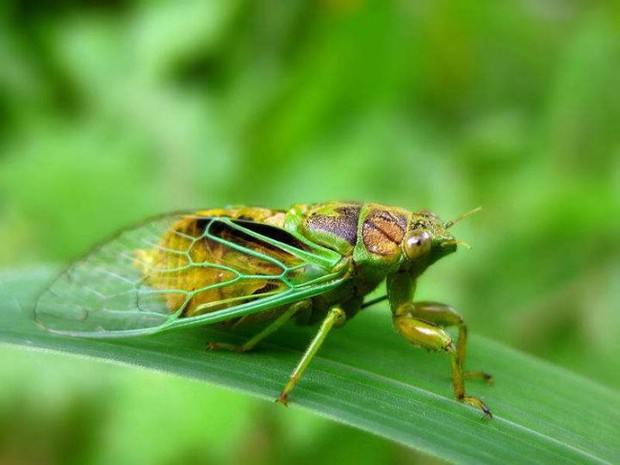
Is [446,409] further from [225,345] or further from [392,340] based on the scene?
[225,345]

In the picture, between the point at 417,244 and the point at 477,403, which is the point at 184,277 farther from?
the point at 477,403

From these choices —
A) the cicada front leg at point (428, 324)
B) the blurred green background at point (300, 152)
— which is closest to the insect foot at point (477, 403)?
the cicada front leg at point (428, 324)

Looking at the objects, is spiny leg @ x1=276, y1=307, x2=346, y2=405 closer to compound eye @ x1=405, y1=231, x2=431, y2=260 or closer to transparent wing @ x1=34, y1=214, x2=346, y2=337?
transparent wing @ x1=34, y1=214, x2=346, y2=337

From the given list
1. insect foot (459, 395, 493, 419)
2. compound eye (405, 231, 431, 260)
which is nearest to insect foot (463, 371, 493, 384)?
insect foot (459, 395, 493, 419)

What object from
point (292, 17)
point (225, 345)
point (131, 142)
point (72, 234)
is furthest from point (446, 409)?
point (292, 17)

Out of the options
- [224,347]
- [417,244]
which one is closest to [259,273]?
[224,347]
